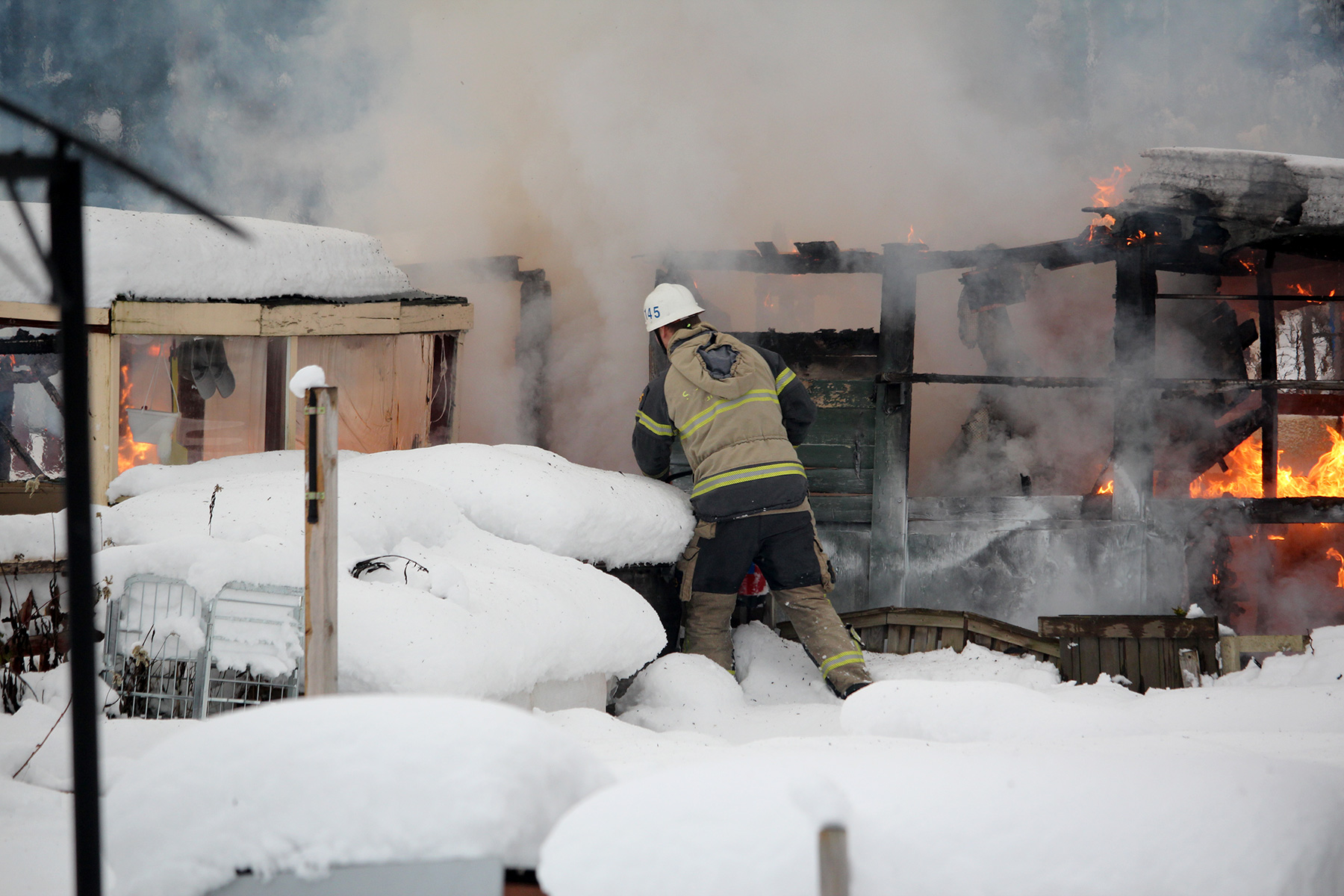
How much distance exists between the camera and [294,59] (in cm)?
1004

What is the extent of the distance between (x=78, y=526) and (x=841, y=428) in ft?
18.4

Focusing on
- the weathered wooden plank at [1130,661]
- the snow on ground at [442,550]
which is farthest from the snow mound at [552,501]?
the weathered wooden plank at [1130,661]

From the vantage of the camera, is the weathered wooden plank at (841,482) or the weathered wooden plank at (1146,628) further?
the weathered wooden plank at (841,482)

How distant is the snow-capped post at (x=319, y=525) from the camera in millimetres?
2688

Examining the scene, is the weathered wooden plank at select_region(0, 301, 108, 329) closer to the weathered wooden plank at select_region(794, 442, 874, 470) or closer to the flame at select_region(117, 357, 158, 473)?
the flame at select_region(117, 357, 158, 473)

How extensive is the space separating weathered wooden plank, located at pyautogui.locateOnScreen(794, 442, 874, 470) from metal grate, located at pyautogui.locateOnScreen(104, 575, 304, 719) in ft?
13.3

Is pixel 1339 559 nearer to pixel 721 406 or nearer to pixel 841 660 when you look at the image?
pixel 841 660

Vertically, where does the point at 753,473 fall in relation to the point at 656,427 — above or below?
below

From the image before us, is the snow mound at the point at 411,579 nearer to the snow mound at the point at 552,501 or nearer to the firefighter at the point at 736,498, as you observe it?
the snow mound at the point at 552,501

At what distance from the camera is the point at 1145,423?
257 inches

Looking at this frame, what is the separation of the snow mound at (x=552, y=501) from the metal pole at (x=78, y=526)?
320 centimetres

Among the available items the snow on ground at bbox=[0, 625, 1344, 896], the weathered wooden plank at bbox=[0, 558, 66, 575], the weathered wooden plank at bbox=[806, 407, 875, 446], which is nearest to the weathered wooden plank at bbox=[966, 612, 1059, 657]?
the weathered wooden plank at bbox=[806, 407, 875, 446]

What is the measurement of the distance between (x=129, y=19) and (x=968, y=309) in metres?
9.81

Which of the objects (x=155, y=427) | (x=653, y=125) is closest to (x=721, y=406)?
(x=155, y=427)
